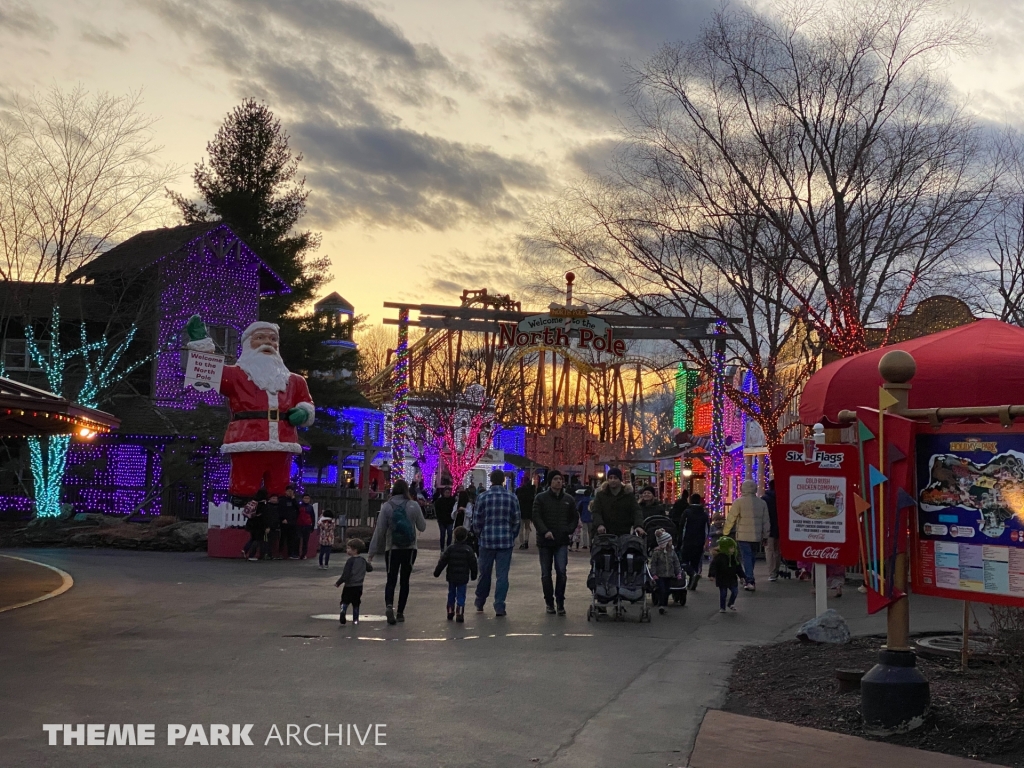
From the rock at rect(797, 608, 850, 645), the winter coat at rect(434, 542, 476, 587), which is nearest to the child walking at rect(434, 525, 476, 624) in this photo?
the winter coat at rect(434, 542, 476, 587)

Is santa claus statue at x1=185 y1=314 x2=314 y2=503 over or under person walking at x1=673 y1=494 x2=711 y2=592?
over

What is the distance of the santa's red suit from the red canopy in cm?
861

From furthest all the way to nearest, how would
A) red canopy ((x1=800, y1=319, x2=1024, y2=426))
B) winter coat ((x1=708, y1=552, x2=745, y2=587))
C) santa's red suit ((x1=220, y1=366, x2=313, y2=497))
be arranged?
santa's red suit ((x1=220, y1=366, x2=313, y2=497)) < winter coat ((x1=708, y1=552, x2=745, y2=587)) < red canopy ((x1=800, y1=319, x2=1024, y2=426))

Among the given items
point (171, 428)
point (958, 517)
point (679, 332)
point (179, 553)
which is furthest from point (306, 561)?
point (958, 517)

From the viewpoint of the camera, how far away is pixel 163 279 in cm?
3391

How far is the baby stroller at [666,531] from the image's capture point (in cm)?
1512

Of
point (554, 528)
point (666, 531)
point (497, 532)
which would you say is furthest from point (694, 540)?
point (497, 532)

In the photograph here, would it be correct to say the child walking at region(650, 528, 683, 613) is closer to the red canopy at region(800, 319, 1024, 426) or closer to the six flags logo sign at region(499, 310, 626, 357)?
the red canopy at region(800, 319, 1024, 426)

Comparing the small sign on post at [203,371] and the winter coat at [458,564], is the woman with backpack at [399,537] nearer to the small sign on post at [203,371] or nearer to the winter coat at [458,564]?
the winter coat at [458,564]

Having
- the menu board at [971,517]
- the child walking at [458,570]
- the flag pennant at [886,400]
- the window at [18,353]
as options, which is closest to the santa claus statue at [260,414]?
the child walking at [458,570]

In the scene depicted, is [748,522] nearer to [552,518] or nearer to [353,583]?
[552,518]

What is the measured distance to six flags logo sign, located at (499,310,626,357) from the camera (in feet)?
88.7

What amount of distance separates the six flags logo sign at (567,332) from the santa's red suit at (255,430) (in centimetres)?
970

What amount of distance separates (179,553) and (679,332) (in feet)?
39.7
